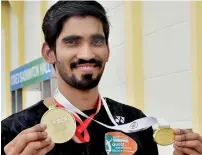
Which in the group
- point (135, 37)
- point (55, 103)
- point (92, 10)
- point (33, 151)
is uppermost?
point (135, 37)

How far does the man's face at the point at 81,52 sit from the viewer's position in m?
1.64

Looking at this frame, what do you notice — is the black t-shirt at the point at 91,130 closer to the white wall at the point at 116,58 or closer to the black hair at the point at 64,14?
the black hair at the point at 64,14

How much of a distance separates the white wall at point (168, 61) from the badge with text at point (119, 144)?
270cm

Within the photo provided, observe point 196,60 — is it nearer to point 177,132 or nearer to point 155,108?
point 155,108

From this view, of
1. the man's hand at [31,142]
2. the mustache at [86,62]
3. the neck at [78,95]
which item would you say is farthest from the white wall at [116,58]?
the man's hand at [31,142]

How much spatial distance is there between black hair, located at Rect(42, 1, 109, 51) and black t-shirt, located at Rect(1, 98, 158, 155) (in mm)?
274

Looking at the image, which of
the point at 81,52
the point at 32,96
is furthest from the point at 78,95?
the point at 32,96

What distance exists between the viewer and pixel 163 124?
66.5 inches

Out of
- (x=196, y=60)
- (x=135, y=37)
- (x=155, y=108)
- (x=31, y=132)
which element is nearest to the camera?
(x=31, y=132)

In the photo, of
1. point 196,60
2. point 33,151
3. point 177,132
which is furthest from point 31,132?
point 196,60

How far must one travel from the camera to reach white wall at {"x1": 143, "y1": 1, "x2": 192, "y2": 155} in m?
4.46

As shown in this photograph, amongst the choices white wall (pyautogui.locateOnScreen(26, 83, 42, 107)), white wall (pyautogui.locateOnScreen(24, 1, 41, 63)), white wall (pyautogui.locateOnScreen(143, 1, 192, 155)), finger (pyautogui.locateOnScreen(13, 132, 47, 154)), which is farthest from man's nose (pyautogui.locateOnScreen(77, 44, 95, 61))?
white wall (pyautogui.locateOnScreen(26, 83, 42, 107))

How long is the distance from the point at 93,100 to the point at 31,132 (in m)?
0.42

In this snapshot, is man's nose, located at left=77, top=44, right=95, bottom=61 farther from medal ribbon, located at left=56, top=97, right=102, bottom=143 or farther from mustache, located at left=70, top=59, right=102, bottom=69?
medal ribbon, located at left=56, top=97, right=102, bottom=143
